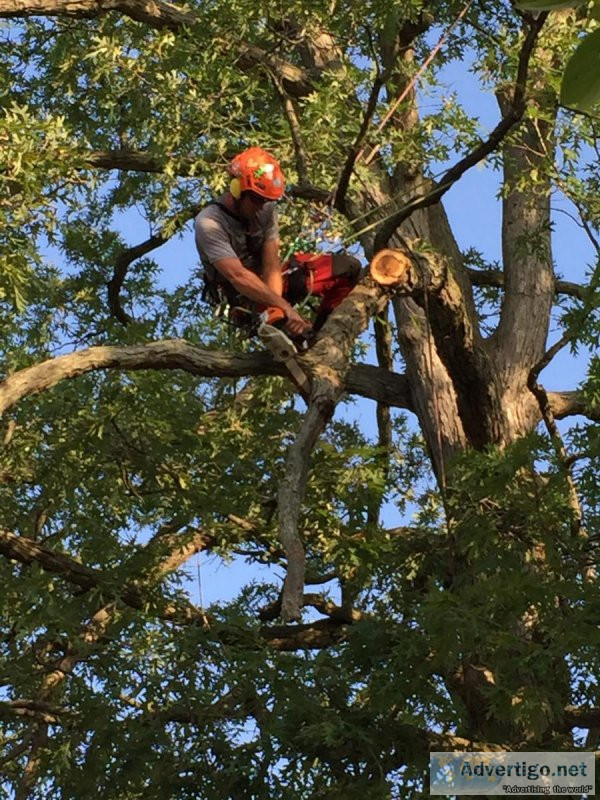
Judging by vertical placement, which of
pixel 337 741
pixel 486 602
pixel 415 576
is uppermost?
pixel 415 576

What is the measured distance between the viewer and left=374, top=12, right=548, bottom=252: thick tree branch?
207 inches

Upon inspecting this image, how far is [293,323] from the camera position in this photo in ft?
18.3

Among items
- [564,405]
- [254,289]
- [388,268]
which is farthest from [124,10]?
[564,405]

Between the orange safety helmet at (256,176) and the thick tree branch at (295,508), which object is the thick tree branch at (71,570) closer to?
the orange safety helmet at (256,176)

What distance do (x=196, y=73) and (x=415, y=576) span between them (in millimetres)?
3075

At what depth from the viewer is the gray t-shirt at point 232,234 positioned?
5.69 metres

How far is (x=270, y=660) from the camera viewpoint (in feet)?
21.1

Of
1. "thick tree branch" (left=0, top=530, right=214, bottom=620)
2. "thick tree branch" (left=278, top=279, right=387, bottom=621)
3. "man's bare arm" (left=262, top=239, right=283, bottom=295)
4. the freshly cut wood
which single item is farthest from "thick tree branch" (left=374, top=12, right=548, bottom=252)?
"thick tree branch" (left=0, top=530, right=214, bottom=620)

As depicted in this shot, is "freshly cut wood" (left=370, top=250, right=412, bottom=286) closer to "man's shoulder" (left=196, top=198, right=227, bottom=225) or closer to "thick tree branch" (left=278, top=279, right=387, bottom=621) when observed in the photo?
"thick tree branch" (left=278, top=279, right=387, bottom=621)

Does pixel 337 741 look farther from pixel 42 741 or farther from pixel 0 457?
pixel 0 457

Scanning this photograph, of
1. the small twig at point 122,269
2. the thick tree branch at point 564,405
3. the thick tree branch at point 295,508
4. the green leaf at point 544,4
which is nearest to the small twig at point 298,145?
the thick tree branch at point 295,508

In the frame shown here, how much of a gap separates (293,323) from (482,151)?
116cm

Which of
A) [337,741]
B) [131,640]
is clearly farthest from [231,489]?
[337,741]

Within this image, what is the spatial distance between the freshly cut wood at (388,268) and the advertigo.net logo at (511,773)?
2.22 meters
